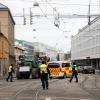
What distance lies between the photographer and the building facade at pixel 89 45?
115925 mm

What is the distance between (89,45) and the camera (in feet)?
430

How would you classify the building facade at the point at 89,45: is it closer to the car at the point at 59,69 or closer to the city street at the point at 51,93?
the car at the point at 59,69

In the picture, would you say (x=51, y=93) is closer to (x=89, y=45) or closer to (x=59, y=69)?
(x=59, y=69)

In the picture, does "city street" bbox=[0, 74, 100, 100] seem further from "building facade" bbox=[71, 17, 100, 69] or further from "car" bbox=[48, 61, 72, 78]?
"building facade" bbox=[71, 17, 100, 69]

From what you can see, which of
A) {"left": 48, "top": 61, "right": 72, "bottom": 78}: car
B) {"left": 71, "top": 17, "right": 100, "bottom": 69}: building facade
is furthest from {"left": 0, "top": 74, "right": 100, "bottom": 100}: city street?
{"left": 71, "top": 17, "right": 100, "bottom": 69}: building facade

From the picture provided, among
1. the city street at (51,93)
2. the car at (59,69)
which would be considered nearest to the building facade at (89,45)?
the car at (59,69)

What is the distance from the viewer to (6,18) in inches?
3351

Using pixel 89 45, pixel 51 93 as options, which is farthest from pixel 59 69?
pixel 89 45

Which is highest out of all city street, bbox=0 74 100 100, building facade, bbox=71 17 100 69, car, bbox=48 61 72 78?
building facade, bbox=71 17 100 69

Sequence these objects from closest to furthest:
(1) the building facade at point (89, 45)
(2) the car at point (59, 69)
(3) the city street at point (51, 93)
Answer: (3) the city street at point (51, 93) < (2) the car at point (59, 69) < (1) the building facade at point (89, 45)

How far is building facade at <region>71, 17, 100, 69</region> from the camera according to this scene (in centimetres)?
11593

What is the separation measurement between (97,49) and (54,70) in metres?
71.1

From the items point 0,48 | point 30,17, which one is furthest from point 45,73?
point 0,48

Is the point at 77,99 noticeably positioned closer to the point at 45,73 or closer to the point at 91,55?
the point at 45,73
